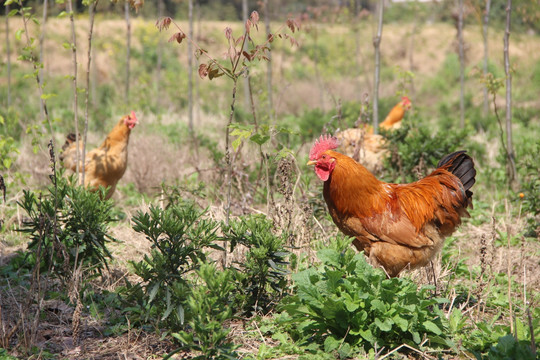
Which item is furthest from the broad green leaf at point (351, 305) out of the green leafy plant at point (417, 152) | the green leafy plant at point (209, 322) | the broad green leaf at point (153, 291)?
the green leafy plant at point (417, 152)

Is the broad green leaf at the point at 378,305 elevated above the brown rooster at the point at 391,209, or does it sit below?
below

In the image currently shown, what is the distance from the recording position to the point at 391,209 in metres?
3.76

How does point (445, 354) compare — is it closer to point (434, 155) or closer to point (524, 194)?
point (524, 194)

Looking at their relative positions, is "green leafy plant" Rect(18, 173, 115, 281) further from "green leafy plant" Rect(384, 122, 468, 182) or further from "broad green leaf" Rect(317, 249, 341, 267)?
"green leafy plant" Rect(384, 122, 468, 182)

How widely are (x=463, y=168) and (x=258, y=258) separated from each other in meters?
1.87

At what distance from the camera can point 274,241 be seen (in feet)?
10.4

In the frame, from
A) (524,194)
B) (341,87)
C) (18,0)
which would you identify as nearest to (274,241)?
(18,0)

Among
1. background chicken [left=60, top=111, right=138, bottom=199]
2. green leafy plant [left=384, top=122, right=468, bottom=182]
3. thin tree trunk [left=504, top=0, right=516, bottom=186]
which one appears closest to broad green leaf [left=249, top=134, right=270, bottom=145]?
background chicken [left=60, top=111, right=138, bottom=199]

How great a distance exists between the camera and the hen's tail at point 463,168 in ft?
12.8

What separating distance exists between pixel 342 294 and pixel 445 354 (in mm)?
758

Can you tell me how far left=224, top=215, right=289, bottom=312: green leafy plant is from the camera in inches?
124

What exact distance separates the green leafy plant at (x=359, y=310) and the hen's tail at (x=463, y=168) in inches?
49.9

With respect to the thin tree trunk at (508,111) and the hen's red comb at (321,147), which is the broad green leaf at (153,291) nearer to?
the hen's red comb at (321,147)

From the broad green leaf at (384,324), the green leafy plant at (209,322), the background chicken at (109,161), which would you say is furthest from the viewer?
the background chicken at (109,161)
